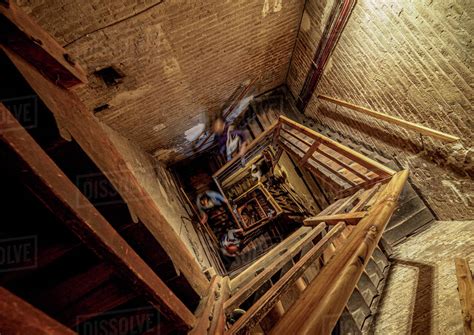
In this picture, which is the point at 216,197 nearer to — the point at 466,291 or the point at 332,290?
the point at 466,291

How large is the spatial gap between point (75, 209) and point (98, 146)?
12.0 inches

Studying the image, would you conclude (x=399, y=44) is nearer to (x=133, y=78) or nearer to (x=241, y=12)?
(x=241, y=12)

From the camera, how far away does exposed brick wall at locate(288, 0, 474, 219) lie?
9.87ft

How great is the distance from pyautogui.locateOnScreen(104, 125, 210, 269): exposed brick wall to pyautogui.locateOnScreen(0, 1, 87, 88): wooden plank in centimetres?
385

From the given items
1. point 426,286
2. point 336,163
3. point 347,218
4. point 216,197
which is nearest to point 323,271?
point 347,218

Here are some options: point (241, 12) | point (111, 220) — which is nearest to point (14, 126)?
point (111, 220)

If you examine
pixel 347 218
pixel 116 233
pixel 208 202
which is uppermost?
pixel 208 202

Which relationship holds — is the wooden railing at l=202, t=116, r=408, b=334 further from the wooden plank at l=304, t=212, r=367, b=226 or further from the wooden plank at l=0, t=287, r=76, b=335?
the wooden plank at l=0, t=287, r=76, b=335

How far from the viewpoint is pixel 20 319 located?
727mm

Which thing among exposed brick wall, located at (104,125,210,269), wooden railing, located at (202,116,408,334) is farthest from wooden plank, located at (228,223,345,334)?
exposed brick wall, located at (104,125,210,269)

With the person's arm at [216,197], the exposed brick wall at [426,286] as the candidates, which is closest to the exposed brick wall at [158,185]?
the person's arm at [216,197]

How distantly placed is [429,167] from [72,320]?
192 inches

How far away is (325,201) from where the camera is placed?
7.36 m

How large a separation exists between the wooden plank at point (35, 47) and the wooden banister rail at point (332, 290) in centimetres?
156
